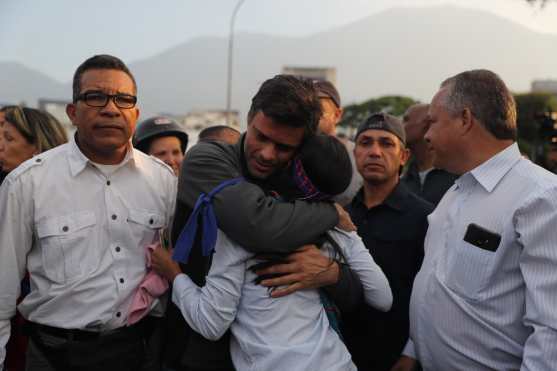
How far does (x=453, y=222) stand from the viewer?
2088 mm

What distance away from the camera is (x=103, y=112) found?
2.01 meters

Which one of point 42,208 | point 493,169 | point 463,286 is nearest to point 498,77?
point 493,169

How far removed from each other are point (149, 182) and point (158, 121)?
1.51m

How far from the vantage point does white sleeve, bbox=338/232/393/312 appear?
6.09 ft

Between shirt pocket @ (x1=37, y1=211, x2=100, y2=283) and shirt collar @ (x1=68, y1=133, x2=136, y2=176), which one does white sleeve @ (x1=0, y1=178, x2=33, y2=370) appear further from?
shirt collar @ (x1=68, y1=133, x2=136, y2=176)

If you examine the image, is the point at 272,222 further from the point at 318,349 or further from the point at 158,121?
the point at 158,121

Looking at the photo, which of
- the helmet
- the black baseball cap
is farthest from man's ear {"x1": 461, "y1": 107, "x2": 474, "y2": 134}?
the helmet

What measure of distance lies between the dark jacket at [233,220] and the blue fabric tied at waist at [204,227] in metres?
0.03

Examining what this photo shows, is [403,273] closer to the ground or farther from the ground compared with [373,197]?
closer to the ground

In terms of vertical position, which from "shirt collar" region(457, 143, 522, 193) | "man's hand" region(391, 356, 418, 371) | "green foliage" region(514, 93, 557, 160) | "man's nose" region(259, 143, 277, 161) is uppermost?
"man's nose" region(259, 143, 277, 161)

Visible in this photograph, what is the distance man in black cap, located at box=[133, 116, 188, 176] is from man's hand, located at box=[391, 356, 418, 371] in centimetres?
198

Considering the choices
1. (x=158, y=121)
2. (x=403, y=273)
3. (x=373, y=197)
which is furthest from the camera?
(x=158, y=121)

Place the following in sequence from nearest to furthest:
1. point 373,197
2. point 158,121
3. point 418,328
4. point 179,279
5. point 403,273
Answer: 1. point 179,279
2. point 418,328
3. point 403,273
4. point 373,197
5. point 158,121

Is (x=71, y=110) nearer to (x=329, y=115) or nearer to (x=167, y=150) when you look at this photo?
(x=167, y=150)
